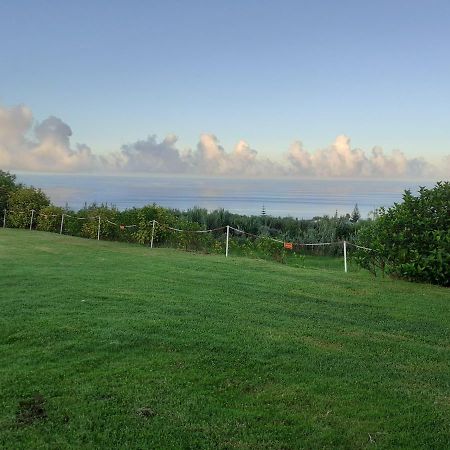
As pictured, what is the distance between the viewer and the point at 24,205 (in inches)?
887

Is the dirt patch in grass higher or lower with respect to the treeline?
lower

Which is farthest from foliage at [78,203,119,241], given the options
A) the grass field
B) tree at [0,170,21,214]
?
the grass field

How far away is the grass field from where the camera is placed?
131 inches

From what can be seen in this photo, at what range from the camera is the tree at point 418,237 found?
8812 mm

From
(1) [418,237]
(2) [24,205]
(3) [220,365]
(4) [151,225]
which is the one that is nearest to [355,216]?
(4) [151,225]

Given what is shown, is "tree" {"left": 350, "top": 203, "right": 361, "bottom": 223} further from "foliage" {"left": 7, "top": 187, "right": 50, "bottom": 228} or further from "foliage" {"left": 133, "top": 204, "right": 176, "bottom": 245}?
"foliage" {"left": 7, "top": 187, "right": 50, "bottom": 228}

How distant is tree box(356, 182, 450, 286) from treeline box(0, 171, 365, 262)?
3.84 metres

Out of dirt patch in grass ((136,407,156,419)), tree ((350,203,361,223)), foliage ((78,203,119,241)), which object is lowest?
dirt patch in grass ((136,407,156,419))

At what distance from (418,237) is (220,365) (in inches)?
225

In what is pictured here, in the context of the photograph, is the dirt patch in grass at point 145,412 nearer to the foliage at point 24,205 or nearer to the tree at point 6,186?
the foliage at point 24,205

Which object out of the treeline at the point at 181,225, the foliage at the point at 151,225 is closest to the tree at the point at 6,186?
the treeline at the point at 181,225

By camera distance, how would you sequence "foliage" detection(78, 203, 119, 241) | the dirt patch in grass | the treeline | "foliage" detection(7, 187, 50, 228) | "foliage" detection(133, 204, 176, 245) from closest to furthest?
the dirt patch in grass
the treeline
"foliage" detection(133, 204, 176, 245)
"foliage" detection(78, 203, 119, 241)
"foliage" detection(7, 187, 50, 228)

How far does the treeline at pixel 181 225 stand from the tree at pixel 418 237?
384 cm

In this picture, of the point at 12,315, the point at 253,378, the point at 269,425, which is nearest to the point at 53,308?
the point at 12,315
